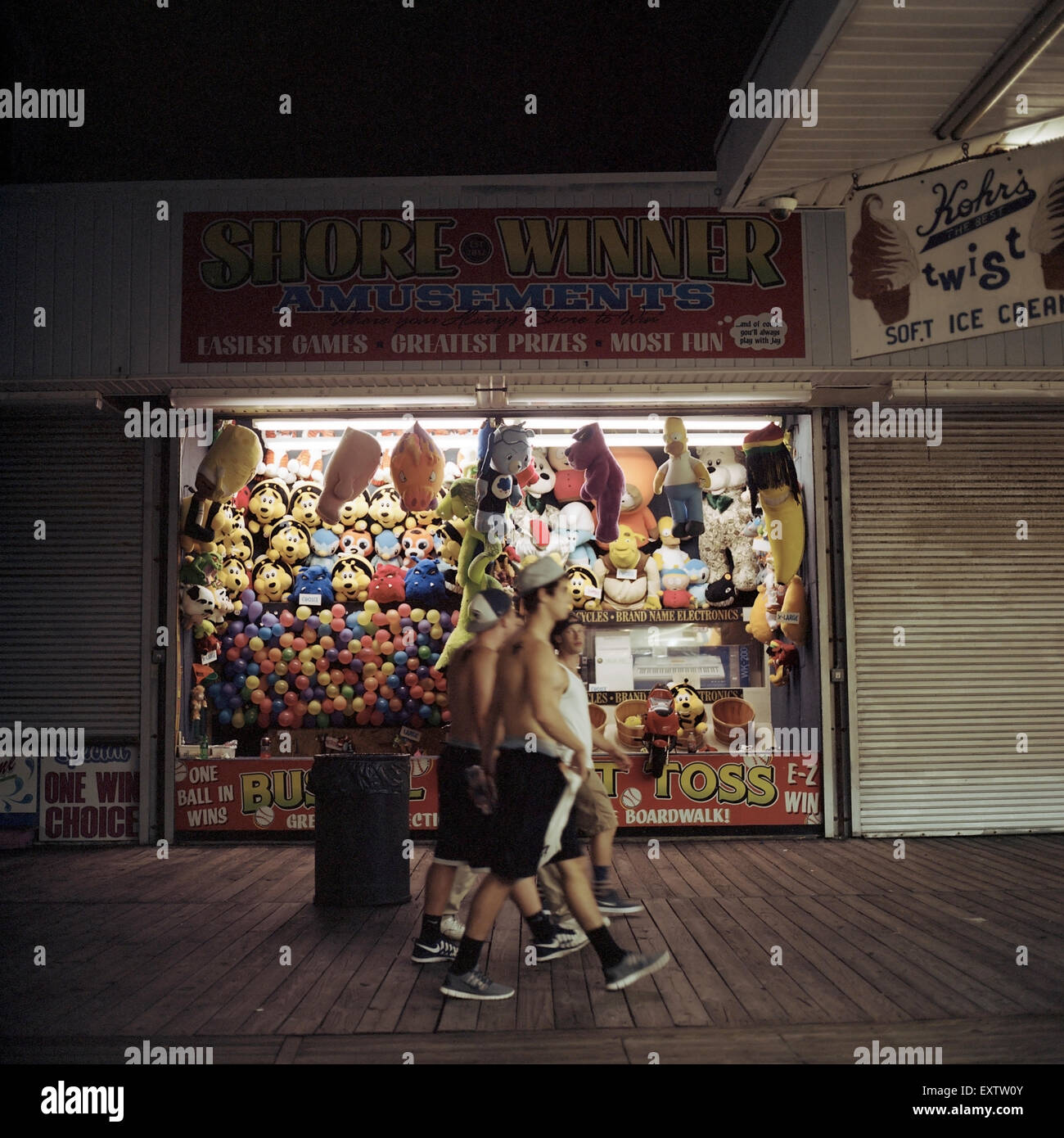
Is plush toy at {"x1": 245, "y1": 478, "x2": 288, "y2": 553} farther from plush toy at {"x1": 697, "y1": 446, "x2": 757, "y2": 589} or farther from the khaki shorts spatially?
the khaki shorts

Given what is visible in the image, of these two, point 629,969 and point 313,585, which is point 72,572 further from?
point 629,969

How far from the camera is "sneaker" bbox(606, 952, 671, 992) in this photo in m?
4.61

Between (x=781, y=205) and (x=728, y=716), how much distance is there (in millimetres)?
4301

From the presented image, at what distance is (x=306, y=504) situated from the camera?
356 inches

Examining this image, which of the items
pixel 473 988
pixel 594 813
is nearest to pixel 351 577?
pixel 594 813

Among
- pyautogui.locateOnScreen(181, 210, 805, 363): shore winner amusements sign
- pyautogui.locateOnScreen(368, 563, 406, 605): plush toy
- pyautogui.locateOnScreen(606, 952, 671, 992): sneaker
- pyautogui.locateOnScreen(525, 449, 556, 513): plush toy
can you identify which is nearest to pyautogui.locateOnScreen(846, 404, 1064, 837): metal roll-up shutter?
pyautogui.locateOnScreen(181, 210, 805, 363): shore winner amusements sign

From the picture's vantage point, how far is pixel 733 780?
858cm

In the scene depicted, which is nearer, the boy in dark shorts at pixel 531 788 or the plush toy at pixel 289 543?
the boy in dark shorts at pixel 531 788

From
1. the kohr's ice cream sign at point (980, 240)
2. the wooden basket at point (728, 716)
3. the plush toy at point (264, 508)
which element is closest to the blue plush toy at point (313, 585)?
the plush toy at point (264, 508)

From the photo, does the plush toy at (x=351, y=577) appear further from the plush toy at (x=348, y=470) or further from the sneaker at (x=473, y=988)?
the sneaker at (x=473, y=988)

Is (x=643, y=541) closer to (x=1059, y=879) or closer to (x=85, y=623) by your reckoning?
(x=1059, y=879)

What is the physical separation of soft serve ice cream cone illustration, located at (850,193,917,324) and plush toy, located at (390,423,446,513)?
11.6 ft

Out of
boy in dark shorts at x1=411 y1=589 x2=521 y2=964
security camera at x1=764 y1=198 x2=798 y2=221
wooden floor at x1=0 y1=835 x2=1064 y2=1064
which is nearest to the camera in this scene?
wooden floor at x1=0 y1=835 x2=1064 y2=1064

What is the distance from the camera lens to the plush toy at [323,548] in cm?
907
